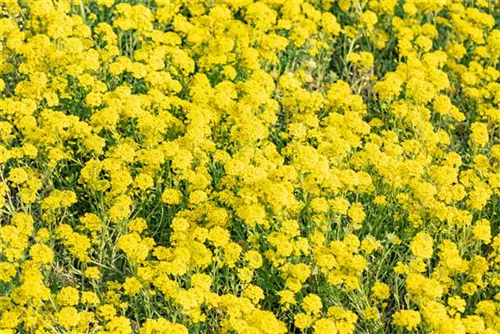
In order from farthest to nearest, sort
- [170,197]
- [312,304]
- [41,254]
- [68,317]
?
[170,197], [41,254], [312,304], [68,317]

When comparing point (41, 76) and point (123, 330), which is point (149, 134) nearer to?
point (41, 76)

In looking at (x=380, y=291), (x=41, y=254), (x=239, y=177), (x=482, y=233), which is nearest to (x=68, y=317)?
(x=41, y=254)

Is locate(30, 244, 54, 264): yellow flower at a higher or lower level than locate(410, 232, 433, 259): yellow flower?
lower

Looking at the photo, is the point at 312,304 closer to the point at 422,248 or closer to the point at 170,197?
the point at 422,248

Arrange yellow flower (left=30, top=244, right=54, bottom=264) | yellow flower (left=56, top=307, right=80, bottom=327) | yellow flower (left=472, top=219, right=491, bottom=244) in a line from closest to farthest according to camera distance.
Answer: yellow flower (left=56, top=307, right=80, bottom=327) < yellow flower (left=30, top=244, right=54, bottom=264) < yellow flower (left=472, top=219, right=491, bottom=244)

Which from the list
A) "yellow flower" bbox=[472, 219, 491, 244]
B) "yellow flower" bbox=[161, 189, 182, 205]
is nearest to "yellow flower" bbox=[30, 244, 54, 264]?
"yellow flower" bbox=[161, 189, 182, 205]

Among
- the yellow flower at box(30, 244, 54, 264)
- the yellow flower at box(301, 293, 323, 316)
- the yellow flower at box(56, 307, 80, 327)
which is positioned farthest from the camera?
the yellow flower at box(30, 244, 54, 264)

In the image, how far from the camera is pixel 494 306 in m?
4.80

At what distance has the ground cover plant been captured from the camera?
15.9 ft

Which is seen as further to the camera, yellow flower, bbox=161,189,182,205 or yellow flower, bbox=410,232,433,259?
yellow flower, bbox=161,189,182,205

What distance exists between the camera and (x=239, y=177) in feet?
17.7

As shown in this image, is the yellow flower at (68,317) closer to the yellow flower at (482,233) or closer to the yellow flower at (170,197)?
the yellow flower at (170,197)

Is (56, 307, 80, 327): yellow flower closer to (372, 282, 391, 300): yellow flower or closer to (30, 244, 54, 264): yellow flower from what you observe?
(30, 244, 54, 264): yellow flower

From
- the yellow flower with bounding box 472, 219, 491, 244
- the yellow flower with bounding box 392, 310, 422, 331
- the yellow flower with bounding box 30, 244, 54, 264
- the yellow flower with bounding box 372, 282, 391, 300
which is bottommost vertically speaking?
the yellow flower with bounding box 372, 282, 391, 300
